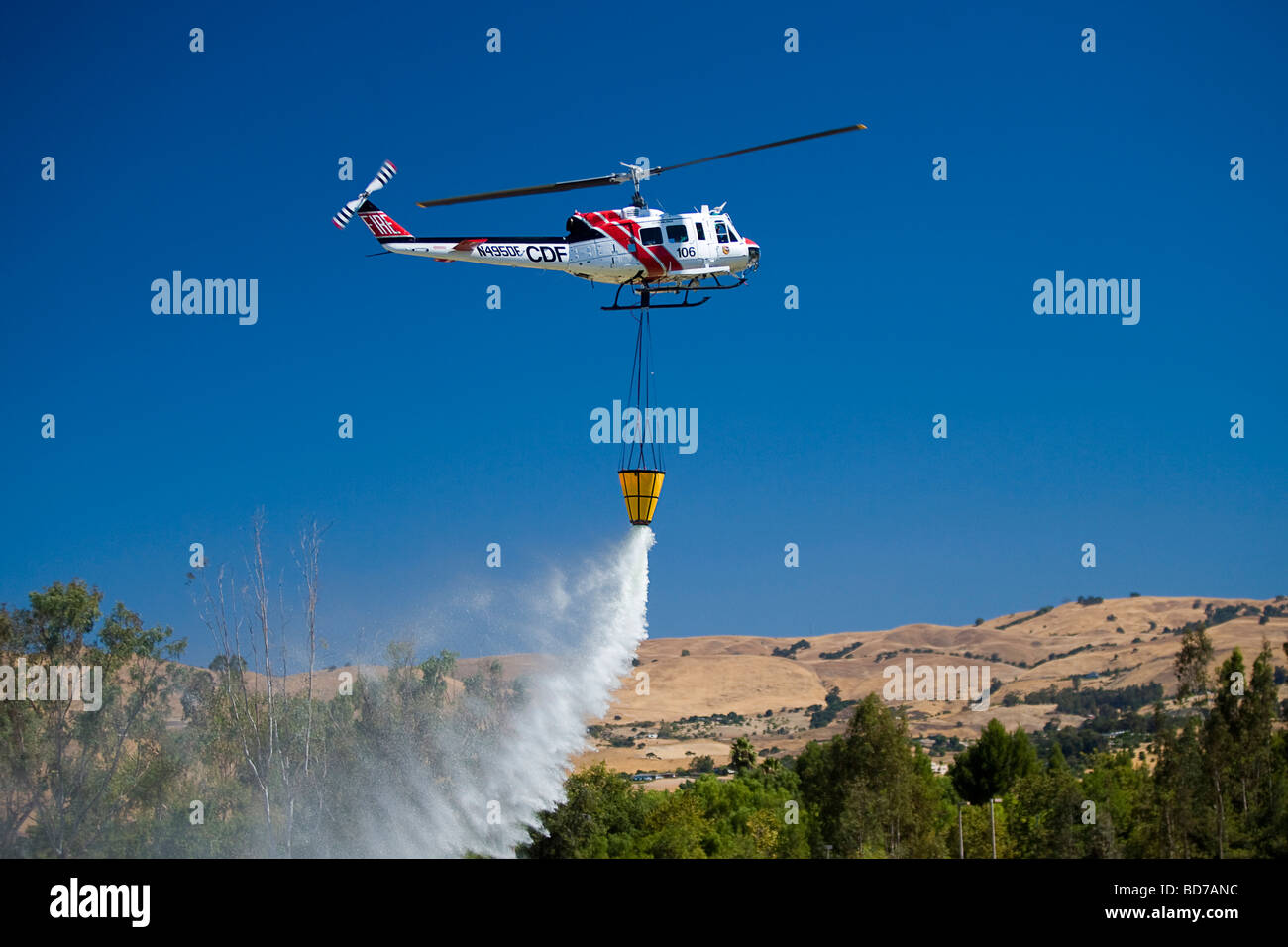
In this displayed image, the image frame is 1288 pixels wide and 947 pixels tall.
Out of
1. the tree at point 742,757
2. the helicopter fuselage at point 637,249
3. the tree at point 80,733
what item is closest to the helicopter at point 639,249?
the helicopter fuselage at point 637,249

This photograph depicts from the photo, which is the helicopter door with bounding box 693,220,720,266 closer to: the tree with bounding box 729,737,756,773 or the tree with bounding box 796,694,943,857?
the tree with bounding box 796,694,943,857

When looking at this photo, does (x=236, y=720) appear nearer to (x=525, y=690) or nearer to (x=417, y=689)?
(x=417, y=689)

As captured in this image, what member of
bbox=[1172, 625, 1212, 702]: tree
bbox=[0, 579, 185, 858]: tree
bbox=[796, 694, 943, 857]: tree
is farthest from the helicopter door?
bbox=[0, 579, 185, 858]: tree

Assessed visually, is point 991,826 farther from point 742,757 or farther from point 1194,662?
point 742,757
